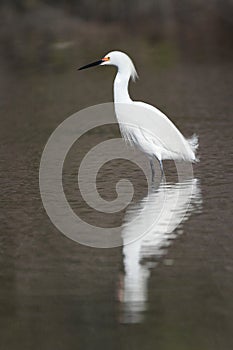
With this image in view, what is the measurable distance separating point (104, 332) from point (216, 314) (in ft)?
2.20

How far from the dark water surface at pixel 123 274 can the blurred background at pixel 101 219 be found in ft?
0.04

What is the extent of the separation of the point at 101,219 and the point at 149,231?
0.62m

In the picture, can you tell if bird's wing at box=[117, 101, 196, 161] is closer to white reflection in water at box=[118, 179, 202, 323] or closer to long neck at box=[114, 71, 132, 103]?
long neck at box=[114, 71, 132, 103]

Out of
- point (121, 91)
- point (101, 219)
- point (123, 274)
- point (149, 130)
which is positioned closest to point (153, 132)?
point (149, 130)

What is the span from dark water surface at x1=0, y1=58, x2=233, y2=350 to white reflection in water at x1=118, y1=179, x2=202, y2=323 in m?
0.01

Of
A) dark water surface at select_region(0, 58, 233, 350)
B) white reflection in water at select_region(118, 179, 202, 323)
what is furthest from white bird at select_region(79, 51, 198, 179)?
white reflection in water at select_region(118, 179, 202, 323)

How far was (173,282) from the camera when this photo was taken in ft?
19.7

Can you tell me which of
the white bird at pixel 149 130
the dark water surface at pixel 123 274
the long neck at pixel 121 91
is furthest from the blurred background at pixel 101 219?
the long neck at pixel 121 91

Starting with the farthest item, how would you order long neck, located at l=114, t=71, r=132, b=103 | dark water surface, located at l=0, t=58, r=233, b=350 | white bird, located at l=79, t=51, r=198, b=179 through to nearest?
long neck, located at l=114, t=71, r=132, b=103 → white bird, located at l=79, t=51, r=198, b=179 → dark water surface, located at l=0, t=58, r=233, b=350

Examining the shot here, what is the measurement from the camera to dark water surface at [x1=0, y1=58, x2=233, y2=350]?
5129 millimetres

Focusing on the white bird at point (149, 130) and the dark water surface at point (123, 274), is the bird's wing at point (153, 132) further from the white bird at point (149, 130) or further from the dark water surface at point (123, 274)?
the dark water surface at point (123, 274)

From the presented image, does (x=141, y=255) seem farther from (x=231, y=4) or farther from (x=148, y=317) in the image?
(x=231, y=4)

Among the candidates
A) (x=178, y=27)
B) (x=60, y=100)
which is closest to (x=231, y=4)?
(x=178, y=27)

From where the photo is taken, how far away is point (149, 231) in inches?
289
